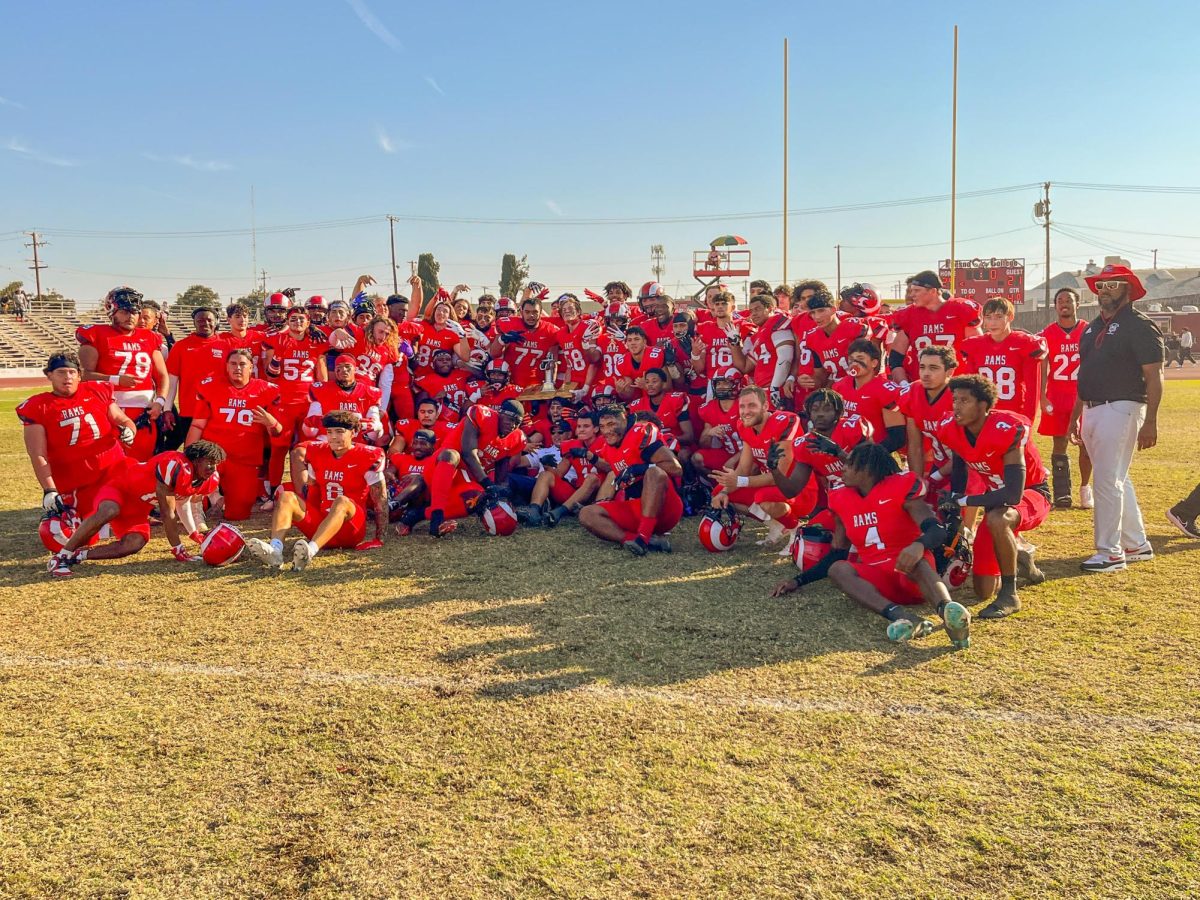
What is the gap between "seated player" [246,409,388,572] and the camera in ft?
23.3

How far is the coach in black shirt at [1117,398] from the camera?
6148 mm

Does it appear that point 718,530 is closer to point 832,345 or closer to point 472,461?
point 832,345

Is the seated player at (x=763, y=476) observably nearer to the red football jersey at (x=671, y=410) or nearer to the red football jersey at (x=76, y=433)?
the red football jersey at (x=671, y=410)

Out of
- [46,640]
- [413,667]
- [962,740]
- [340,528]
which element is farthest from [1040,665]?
[46,640]

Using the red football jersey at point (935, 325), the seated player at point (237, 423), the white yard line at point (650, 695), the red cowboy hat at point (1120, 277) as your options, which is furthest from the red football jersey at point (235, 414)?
the red cowboy hat at point (1120, 277)

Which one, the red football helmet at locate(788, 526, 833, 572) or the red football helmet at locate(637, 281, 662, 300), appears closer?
the red football helmet at locate(788, 526, 833, 572)

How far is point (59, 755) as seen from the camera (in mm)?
3611

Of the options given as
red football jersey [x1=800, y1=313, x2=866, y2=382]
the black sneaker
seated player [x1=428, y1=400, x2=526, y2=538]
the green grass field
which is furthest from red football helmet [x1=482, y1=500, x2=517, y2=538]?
the black sneaker

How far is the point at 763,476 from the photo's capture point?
716 cm

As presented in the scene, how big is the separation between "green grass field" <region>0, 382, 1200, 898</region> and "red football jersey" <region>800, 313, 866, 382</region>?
3.01 m

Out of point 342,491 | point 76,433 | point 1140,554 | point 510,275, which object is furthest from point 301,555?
point 510,275

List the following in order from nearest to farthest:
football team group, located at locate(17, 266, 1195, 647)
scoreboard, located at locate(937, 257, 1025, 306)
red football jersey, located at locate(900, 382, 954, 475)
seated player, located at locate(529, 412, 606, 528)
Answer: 1. football team group, located at locate(17, 266, 1195, 647)
2. red football jersey, located at locate(900, 382, 954, 475)
3. seated player, located at locate(529, 412, 606, 528)
4. scoreboard, located at locate(937, 257, 1025, 306)

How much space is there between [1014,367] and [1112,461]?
1.31 metres

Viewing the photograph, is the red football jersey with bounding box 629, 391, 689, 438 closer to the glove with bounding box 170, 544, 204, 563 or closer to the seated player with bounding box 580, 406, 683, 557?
the seated player with bounding box 580, 406, 683, 557
